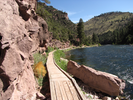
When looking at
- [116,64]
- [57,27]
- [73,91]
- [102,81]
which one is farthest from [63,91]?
[57,27]

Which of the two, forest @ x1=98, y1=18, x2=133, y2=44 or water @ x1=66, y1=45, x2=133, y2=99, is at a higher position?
forest @ x1=98, y1=18, x2=133, y2=44

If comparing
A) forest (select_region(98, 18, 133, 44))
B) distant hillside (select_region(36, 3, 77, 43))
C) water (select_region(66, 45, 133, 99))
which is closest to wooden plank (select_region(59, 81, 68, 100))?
water (select_region(66, 45, 133, 99))

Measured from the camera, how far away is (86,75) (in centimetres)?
762

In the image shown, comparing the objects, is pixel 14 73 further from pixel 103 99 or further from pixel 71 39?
pixel 71 39

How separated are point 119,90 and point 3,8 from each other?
7534mm

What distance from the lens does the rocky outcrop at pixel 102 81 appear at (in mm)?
6113

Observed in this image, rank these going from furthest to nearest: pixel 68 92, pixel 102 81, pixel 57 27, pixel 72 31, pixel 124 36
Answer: pixel 72 31 < pixel 124 36 < pixel 57 27 < pixel 102 81 < pixel 68 92

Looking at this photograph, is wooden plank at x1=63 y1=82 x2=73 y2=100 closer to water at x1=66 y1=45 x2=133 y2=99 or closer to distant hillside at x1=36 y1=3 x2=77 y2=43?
water at x1=66 y1=45 x2=133 y2=99

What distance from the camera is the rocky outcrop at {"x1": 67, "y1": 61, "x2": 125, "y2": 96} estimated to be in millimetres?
6113

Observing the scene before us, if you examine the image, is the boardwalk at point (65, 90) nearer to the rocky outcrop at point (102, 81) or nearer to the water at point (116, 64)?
the rocky outcrop at point (102, 81)

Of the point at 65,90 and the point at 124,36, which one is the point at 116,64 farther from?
the point at 124,36

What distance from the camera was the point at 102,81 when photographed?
659cm

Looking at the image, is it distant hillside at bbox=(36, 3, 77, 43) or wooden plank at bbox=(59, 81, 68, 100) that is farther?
distant hillside at bbox=(36, 3, 77, 43)

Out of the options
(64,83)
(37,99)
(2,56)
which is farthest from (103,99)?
(2,56)
